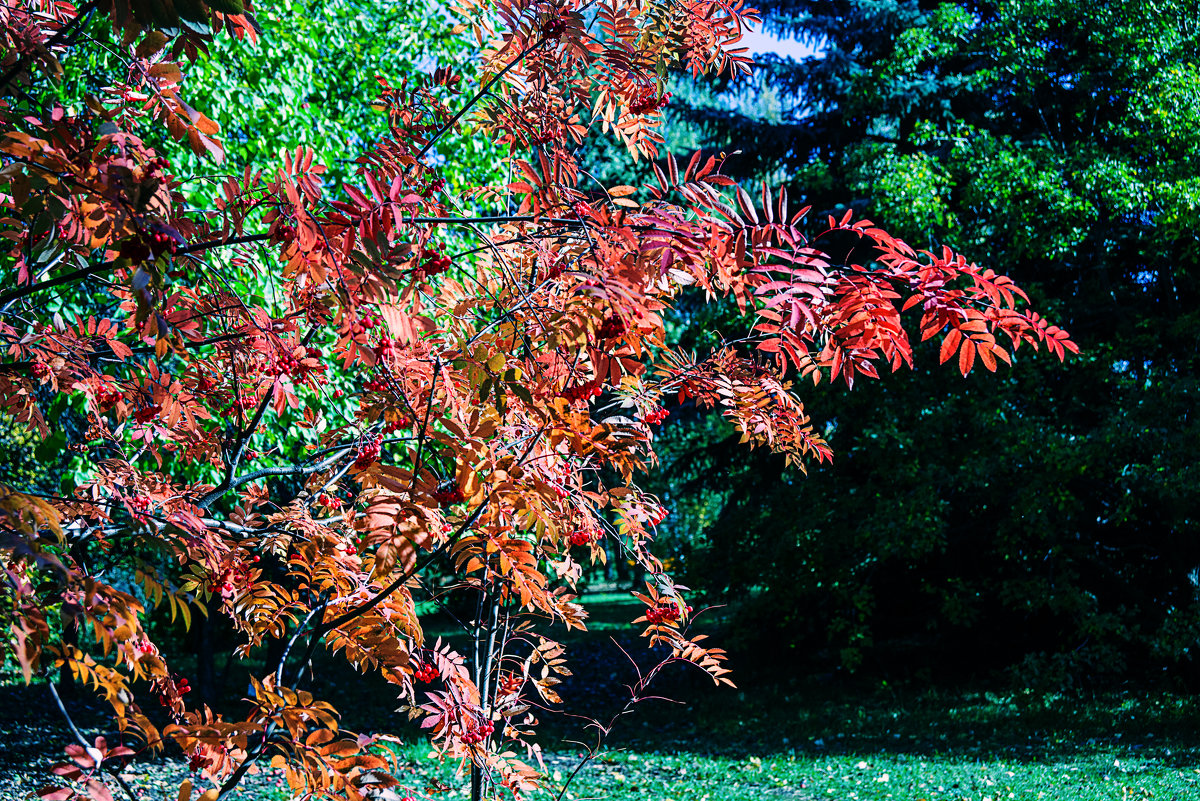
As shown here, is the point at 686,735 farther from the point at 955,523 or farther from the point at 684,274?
the point at 684,274

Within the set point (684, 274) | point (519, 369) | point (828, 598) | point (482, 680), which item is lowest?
point (828, 598)

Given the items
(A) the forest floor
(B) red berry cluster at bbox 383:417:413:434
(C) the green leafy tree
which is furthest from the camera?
(C) the green leafy tree

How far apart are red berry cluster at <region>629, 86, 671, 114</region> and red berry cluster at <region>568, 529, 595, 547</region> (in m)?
0.99

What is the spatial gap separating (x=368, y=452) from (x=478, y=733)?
69 centimetres

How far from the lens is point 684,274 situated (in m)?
1.48

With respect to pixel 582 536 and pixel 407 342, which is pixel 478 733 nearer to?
pixel 582 536

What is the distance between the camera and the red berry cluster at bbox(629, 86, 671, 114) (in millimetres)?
2059

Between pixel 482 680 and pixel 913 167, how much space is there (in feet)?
25.3

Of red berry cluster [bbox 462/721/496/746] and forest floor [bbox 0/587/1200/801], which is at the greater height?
red berry cluster [bbox 462/721/496/746]

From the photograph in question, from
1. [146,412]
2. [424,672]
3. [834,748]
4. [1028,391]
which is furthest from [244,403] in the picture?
[1028,391]

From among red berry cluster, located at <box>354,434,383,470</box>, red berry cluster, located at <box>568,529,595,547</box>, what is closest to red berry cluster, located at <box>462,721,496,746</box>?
red berry cluster, located at <box>568,529,595,547</box>

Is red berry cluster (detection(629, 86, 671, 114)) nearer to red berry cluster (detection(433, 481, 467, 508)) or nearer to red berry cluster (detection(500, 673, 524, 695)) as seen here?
red berry cluster (detection(433, 481, 467, 508))

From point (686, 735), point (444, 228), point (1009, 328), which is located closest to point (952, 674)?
point (686, 735)

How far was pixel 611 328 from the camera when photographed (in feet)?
4.67
